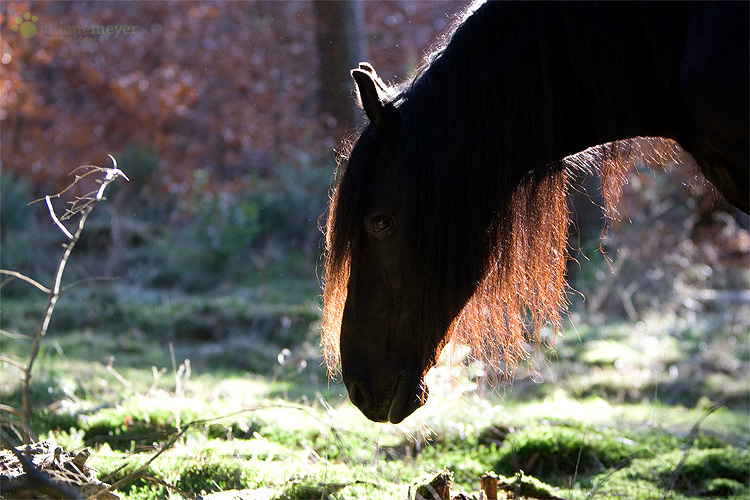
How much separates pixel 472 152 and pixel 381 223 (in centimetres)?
35

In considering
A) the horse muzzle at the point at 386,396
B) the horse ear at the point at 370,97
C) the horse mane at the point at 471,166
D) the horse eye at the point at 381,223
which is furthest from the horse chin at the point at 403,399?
the horse ear at the point at 370,97

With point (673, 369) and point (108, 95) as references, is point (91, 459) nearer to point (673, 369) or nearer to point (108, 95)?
point (673, 369)

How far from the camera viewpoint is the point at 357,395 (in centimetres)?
236

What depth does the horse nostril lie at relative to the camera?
234cm

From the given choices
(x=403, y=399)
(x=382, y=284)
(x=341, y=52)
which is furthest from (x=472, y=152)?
(x=341, y=52)

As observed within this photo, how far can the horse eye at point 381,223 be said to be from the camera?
7.54 ft

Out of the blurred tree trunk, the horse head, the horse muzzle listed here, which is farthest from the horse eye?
the blurred tree trunk

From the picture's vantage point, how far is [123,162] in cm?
980

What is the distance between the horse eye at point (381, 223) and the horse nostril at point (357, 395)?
480mm

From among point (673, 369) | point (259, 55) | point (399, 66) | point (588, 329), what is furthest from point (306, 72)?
point (673, 369)

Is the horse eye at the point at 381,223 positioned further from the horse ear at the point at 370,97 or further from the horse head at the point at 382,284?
the horse ear at the point at 370,97

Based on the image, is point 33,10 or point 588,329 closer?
point 588,329

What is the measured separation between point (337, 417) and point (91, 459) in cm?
126

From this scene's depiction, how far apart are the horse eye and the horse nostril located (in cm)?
48
